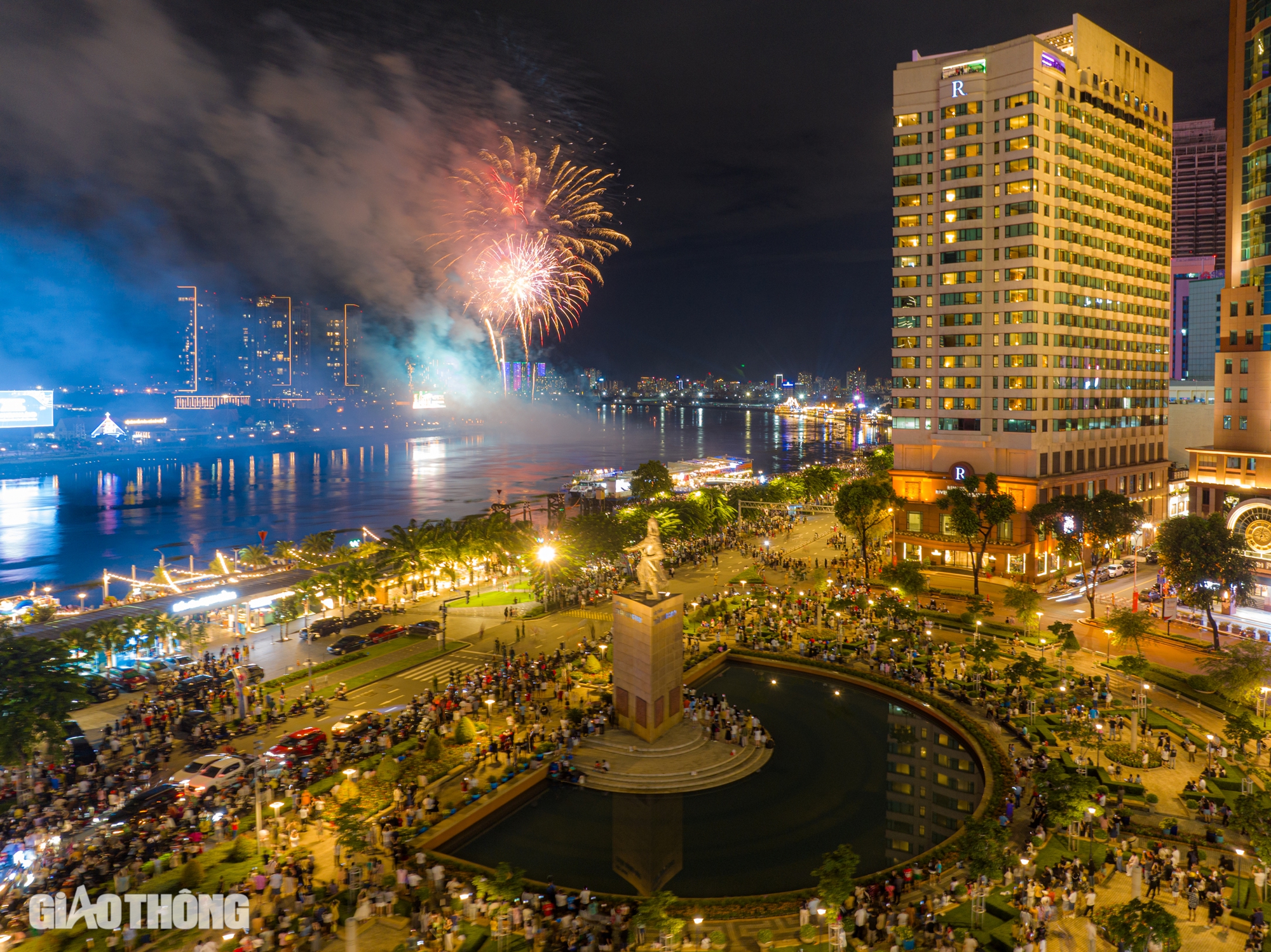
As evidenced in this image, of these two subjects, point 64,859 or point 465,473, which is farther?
point 465,473

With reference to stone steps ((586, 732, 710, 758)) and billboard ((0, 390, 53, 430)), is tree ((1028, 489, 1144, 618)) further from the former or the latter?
billboard ((0, 390, 53, 430))

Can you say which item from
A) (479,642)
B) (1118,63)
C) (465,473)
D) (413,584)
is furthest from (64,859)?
(465,473)

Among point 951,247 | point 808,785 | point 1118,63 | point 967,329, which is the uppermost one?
point 1118,63

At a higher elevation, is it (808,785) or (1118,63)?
(1118,63)

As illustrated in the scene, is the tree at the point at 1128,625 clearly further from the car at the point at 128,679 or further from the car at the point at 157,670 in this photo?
the car at the point at 128,679

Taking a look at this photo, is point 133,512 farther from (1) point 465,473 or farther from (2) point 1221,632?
(2) point 1221,632

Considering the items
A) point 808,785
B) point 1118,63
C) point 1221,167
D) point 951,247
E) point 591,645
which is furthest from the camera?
point 1221,167
